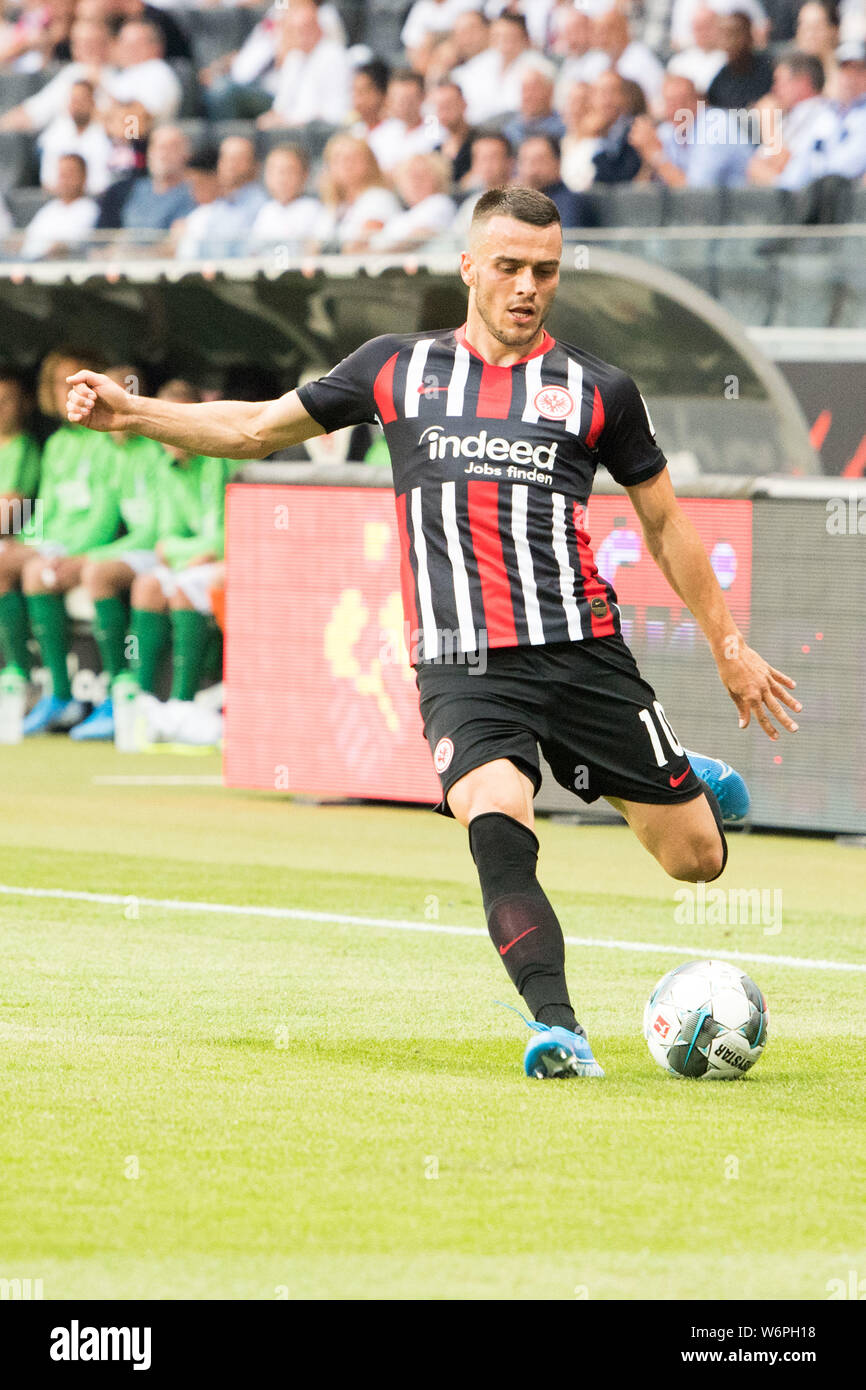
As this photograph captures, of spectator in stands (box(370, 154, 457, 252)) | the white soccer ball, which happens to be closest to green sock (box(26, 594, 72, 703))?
spectator in stands (box(370, 154, 457, 252))

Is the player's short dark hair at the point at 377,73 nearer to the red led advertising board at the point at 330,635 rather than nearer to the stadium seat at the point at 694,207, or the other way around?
the stadium seat at the point at 694,207

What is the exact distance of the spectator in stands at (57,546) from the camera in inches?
591

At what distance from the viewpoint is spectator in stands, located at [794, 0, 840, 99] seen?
15.0 meters

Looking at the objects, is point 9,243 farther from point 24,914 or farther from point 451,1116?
point 451,1116

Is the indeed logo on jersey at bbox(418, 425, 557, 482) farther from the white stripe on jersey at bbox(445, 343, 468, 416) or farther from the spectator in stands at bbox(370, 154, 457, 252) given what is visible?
the spectator in stands at bbox(370, 154, 457, 252)

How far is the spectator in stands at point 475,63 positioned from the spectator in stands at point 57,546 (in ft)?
11.7

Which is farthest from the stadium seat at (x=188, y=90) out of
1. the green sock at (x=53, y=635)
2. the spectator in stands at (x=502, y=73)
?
the green sock at (x=53, y=635)

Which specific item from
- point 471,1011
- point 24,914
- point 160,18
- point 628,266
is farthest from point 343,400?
Result: point 160,18

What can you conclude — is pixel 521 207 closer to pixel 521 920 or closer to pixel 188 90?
pixel 521 920

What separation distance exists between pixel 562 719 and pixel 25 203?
44.3 feet

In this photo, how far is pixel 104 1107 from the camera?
5223mm

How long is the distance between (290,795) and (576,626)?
633cm

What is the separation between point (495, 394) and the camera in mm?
5898

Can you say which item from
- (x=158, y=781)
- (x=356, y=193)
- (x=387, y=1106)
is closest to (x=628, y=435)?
(x=387, y=1106)
